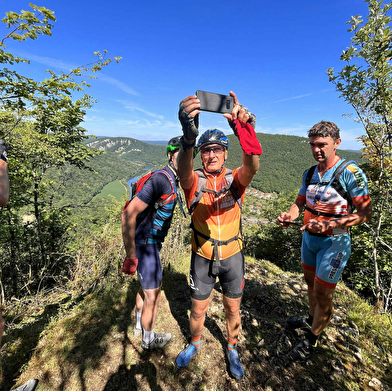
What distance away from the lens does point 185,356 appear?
8.08 feet

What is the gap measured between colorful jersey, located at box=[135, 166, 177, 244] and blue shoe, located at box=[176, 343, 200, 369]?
4.91ft

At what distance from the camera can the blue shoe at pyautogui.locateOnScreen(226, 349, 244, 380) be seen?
2338 mm

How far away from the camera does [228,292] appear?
228 cm

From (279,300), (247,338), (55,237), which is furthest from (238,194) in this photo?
(55,237)

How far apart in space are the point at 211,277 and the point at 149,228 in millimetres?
965

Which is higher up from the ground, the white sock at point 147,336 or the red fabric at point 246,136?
the red fabric at point 246,136

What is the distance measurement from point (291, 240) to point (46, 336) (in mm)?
17597

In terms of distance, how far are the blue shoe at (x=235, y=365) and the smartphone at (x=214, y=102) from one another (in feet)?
9.52

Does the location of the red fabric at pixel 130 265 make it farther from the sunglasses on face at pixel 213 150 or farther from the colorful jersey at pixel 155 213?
the sunglasses on face at pixel 213 150

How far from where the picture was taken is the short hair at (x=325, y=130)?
225 cm

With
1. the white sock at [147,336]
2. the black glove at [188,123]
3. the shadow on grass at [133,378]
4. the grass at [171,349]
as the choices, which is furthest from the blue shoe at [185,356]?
the black glove at [188,123]

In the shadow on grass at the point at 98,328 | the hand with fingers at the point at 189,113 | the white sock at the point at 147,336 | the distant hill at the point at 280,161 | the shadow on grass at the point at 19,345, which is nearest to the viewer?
the hand with fingers at the point at 189,113

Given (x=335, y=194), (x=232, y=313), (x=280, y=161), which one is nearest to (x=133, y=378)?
(x=232, y=313)

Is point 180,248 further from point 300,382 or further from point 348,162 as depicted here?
point 348,162
